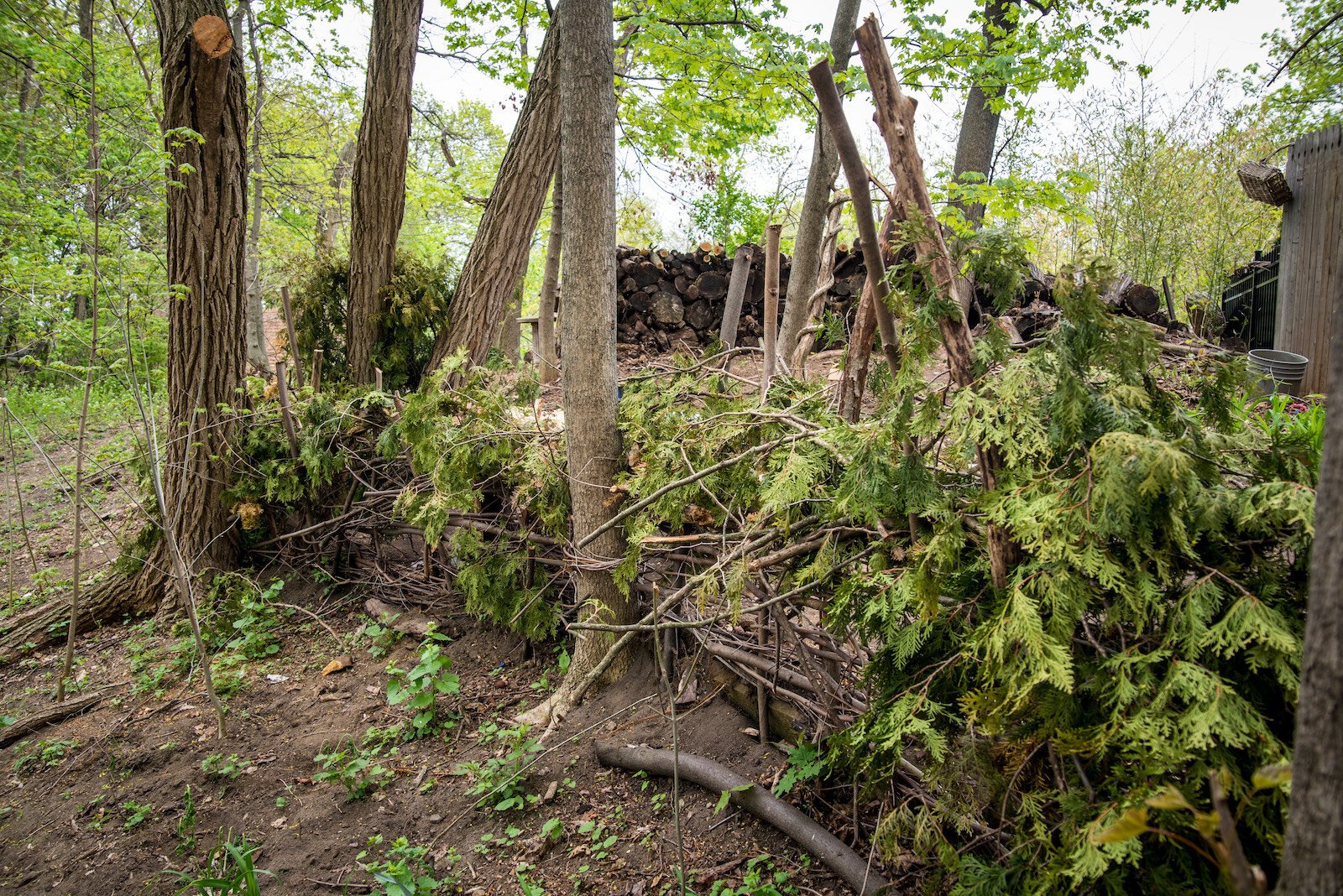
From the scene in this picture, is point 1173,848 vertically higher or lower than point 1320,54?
lower

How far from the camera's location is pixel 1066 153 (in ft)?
38.6

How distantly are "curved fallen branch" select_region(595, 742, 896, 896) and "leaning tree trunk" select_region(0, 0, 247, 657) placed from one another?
3214 mm

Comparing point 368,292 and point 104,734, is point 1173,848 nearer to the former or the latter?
Result: point 104,734

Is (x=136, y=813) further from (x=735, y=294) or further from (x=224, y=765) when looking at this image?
(x=735, y=294)

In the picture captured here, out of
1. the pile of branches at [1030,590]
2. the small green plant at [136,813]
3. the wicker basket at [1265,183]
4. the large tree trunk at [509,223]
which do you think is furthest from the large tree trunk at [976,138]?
the small green plant at [136,813]

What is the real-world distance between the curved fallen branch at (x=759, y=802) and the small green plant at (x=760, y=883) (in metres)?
0.12

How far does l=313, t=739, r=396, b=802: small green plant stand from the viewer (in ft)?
9.62

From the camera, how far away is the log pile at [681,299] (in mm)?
9789

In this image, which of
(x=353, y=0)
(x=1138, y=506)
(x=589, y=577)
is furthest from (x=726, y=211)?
(x=1138, y=506)

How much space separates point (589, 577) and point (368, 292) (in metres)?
3.09

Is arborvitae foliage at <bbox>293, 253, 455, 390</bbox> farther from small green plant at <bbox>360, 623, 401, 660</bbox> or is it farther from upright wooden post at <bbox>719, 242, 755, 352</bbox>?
upright wooden post at <bbox>719, 242, 755, 352</bbox>

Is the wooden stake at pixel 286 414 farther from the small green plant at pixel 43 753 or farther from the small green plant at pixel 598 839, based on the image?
the small green plant at pixel 598 839

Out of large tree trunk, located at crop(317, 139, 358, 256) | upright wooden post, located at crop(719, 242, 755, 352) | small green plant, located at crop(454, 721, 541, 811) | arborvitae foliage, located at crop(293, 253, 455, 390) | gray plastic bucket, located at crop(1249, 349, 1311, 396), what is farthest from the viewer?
large tree trunk, located at crop(317, 139, 358, 256)

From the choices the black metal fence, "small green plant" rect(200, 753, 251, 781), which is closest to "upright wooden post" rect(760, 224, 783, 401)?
"small green plant" rect(200, 753, 251, 781)
